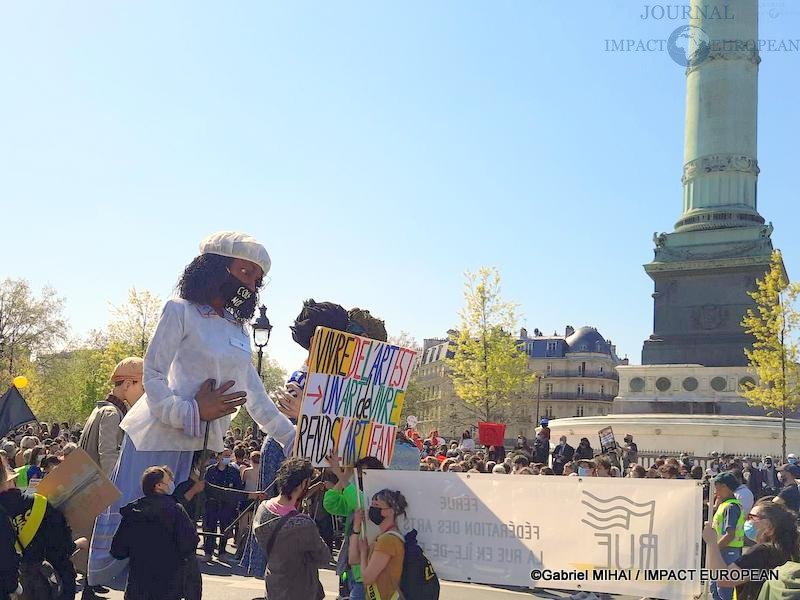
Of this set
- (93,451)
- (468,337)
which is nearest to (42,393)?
(468,337)

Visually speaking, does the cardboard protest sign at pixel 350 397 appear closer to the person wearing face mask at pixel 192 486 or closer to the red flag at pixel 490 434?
the person wearing face mask at pixel 192 486

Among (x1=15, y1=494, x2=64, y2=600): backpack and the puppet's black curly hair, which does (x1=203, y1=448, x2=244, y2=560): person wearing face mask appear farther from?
the puppet's black curly hair

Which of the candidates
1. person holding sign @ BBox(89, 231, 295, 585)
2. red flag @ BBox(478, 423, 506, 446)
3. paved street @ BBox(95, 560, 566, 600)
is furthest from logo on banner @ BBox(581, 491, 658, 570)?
red flag @ BBox(478, 423, 506, 446)

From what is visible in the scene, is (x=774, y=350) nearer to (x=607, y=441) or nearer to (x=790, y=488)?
(x=607, y=441)

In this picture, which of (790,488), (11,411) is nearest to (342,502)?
(11,411)

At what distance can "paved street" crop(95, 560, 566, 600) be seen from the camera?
30.0ft

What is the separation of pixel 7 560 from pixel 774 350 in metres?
31.9

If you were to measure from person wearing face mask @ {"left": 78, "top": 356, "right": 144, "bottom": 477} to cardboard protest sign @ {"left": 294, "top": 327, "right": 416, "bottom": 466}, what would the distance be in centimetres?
135

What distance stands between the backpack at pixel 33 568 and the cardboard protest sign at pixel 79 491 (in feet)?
A: 0.30

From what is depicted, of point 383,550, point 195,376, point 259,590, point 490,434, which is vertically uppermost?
point 490,434

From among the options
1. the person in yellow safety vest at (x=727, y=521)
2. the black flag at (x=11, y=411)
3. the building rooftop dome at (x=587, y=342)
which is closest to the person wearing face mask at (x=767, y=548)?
the person in yellow safety vest at (x=727, y=521)

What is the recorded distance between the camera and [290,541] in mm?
5438

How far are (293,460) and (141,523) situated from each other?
93cm

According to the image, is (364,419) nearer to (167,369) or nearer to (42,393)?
(167,369)
